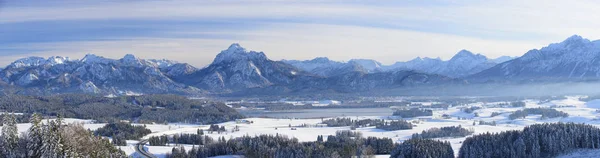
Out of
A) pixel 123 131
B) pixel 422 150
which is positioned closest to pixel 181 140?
pixel 123 131

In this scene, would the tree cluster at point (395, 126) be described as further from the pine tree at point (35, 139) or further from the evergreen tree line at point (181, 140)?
the pine tree at point (35, 139)

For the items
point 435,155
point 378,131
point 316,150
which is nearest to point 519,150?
point 435,155

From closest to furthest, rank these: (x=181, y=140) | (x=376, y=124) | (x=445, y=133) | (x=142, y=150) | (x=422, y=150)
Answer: (x=422, y=150) < (x=142, y=150) < (x=181, y=140) < (x=445, y=133) < (x=376, y=124)

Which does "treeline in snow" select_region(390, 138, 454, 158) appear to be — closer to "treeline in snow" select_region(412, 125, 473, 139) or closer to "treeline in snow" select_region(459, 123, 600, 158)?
"treeline in snow" select_region(459, 123, 600, 158)

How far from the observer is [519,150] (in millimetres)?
91000

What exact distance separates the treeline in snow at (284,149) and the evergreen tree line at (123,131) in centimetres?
3373

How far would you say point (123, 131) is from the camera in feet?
490

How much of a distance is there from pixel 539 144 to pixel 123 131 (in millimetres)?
93417

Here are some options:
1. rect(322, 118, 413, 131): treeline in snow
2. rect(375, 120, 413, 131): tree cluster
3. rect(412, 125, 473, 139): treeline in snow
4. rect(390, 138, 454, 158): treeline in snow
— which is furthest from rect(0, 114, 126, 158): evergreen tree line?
rect(322, 118, 413, 131): treeline in snow

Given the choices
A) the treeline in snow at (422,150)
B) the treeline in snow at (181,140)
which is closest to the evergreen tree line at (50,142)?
the treeline in snow at (422,150)

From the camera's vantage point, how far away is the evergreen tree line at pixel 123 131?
142625 mm

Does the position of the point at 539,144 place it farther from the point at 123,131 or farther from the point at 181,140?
the point at 123,131

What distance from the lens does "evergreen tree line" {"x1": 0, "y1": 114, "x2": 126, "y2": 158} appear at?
53.8 meters

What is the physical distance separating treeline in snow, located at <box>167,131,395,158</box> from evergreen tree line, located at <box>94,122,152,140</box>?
Result: 33.7m
